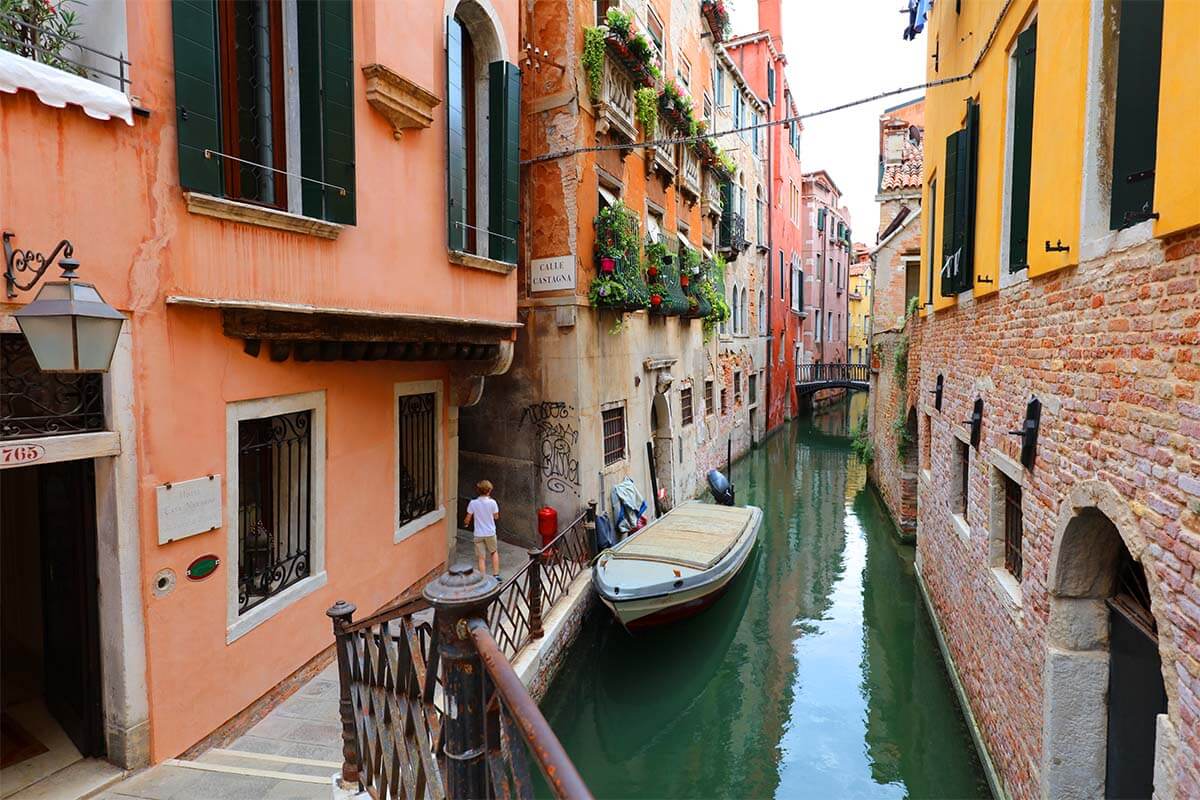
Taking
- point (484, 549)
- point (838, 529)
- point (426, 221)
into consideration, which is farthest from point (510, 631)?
point (838, 529)

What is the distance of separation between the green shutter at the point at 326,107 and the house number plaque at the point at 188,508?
209cm

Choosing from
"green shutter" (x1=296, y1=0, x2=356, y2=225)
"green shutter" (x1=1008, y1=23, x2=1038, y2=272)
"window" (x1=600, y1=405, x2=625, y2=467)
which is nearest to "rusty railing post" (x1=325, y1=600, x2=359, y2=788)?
"green shutter" (x1=296, y1=0, x2=356, y2=225)

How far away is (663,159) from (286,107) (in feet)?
27.4

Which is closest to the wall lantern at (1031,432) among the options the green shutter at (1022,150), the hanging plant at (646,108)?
the green shutter at (1022,150)

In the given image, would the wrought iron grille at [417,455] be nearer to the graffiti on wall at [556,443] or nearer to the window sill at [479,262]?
the window sill at [479,262]

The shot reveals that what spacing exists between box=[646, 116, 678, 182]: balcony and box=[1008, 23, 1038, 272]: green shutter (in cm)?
699

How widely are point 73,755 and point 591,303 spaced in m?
7.43

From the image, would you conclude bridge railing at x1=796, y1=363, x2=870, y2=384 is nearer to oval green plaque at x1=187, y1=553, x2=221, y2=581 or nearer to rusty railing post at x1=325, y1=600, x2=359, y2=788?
oval green plaque at x1=187, y1=553, x2=221, y2=581

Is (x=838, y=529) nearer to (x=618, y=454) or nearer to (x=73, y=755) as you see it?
(x=618, y=454)

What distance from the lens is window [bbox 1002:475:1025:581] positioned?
5.58 m

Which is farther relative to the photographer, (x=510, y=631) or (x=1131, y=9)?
(x=510, y=631)

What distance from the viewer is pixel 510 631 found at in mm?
6883

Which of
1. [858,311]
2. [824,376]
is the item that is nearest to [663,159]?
[824,376]

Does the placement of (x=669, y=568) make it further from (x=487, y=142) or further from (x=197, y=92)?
(x=197, y=92)
